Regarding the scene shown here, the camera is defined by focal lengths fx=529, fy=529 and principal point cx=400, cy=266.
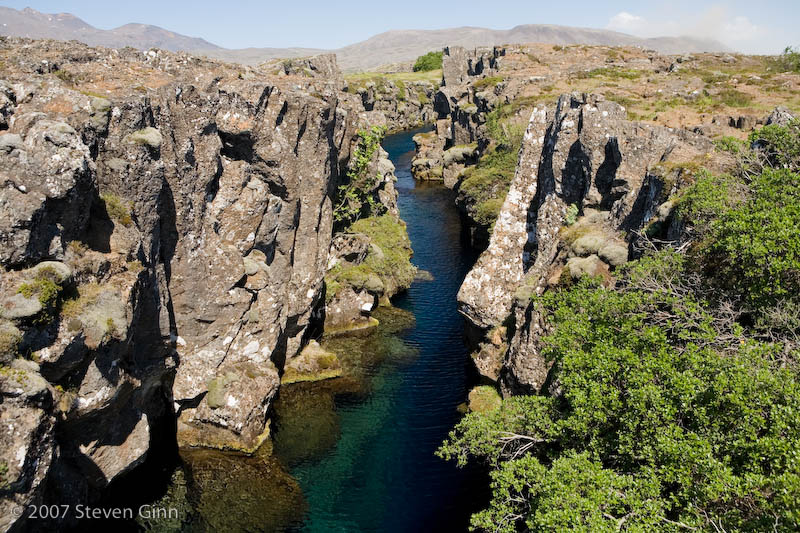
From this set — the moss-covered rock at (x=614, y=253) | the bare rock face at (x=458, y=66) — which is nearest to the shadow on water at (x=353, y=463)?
the moss-covered rock at (x=614, y=253)

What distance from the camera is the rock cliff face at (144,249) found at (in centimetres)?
2100

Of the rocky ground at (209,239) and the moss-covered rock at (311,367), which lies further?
the moss-covered rock at (311,367)

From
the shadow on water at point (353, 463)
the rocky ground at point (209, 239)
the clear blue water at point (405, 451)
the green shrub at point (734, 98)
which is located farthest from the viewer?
the green shrub at point (734, 98)

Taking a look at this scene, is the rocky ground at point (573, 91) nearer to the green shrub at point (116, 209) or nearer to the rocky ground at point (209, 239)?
the rocky ground at point (209, 239)

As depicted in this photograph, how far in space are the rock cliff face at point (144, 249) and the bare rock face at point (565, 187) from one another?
1580cm

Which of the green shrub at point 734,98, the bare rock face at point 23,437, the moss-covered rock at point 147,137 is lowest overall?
the bare rock face at point 23,437

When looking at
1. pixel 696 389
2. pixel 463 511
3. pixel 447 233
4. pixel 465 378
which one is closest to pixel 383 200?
pixel 447 233

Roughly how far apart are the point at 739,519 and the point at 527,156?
36.5m

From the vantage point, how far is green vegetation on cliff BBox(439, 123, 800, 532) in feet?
47.6

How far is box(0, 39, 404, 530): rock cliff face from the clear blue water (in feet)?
20.5

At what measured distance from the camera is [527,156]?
46.3 meters

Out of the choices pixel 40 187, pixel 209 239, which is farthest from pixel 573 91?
pixel 40 187

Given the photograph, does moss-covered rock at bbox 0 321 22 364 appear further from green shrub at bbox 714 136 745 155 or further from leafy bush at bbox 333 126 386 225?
leafy bush at bbox 333 126 386 225

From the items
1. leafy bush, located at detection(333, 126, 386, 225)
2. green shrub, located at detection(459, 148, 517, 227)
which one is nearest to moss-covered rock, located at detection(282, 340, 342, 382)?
leafy bush, located at detection(333, 126, 386, 225)
